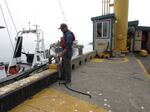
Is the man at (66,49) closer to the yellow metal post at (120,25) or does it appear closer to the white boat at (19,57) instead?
the white boat at (19,57)

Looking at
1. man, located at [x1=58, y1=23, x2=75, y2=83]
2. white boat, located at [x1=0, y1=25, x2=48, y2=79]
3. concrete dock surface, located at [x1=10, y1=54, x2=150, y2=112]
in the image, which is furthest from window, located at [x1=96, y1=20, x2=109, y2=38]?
man, located at [x1=58, y1=23, x2=75, y2=83]

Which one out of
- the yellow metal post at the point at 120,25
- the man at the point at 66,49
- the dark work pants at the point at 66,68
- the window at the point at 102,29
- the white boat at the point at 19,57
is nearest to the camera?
the man at the point at 66,49

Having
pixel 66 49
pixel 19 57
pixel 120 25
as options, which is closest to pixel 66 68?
pixel 66 49

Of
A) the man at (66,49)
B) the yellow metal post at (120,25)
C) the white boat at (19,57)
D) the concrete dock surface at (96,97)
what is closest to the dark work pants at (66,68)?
the man at (66,49)

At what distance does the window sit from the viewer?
1084cm

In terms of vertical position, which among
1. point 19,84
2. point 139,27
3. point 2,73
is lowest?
point 2,73

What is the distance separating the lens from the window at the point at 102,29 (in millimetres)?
10836

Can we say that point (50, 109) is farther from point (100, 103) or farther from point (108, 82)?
point (108, 82)

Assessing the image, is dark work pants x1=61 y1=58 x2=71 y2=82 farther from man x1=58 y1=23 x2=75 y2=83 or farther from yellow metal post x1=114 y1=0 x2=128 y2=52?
yellow metal post x1=114 y1=0 x2=128 y2=52

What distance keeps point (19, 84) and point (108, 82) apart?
8.29 ft

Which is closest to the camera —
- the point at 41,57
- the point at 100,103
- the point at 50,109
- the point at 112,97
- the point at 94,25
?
the point at 50,109

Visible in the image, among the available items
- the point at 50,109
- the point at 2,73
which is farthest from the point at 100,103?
the point at 2,73

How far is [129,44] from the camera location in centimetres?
1298

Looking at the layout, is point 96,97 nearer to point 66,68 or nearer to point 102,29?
point 66,68
